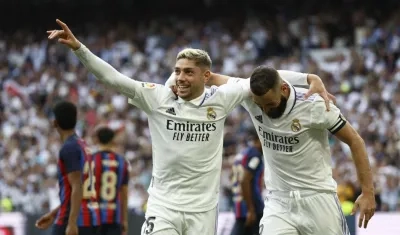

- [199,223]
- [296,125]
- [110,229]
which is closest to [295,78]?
[296,125]

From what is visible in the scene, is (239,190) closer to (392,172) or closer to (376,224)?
(376,224)

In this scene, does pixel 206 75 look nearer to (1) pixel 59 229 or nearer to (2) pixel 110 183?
(1) pixel 59 229

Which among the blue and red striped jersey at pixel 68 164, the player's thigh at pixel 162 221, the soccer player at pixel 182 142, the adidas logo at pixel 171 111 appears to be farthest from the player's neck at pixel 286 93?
the blue and red striped jersey at pixel 68 164

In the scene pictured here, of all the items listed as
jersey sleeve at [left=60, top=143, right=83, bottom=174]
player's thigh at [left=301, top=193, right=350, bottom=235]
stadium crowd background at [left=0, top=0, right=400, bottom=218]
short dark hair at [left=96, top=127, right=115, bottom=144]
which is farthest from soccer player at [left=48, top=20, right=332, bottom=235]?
stadium crowd background at [left=0, top=0, right=400, bottom=218]

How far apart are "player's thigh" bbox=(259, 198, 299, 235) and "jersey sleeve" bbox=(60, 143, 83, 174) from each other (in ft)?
6.62

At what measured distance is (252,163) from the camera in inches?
482

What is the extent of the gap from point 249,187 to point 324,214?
14.7ft

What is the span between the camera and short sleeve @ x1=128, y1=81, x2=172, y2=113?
7.49 meters

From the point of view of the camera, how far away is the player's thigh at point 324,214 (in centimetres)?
773

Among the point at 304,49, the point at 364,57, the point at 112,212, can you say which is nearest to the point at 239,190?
the point at 112,212

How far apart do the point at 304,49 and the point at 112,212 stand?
14.4 metres

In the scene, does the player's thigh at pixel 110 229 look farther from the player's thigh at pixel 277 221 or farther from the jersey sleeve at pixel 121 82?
the jersey sleeve at pixel 121 82

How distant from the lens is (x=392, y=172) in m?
17.0

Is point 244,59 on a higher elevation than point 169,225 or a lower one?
higher
